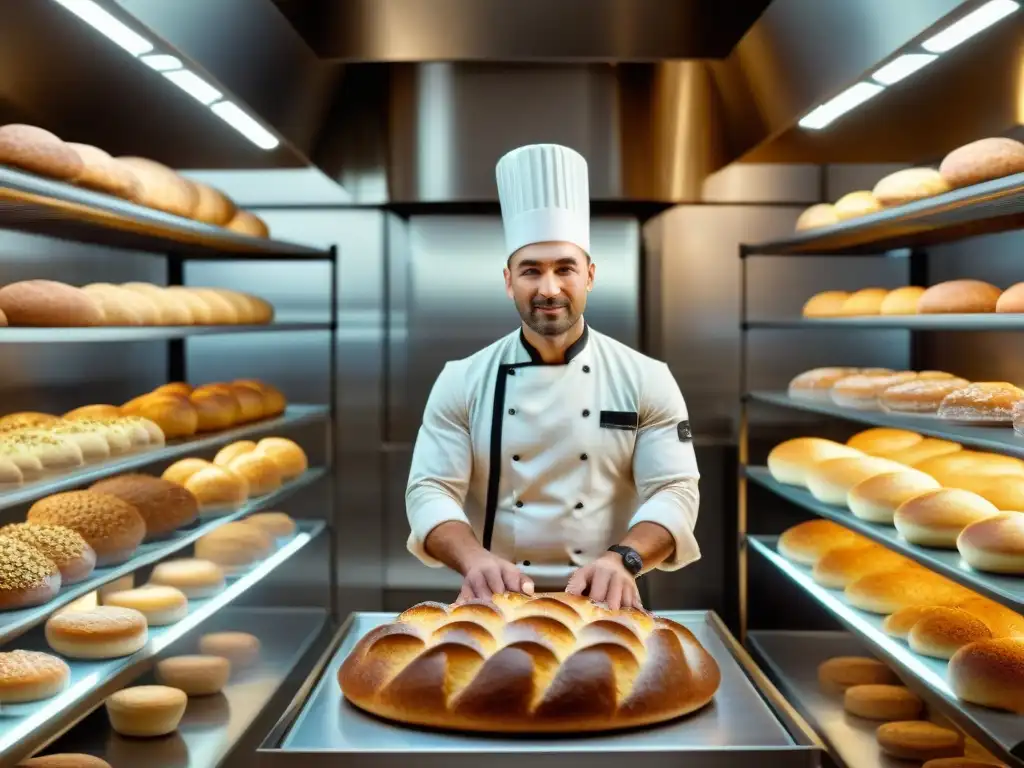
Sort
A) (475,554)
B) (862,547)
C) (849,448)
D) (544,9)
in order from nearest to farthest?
(475,554) < (862,547) < (849,448) < (544,9)

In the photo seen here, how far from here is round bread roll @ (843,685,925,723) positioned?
9.77 ft

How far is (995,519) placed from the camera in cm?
229

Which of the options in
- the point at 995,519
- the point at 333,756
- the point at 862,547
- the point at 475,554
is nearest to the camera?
the point at 333,756

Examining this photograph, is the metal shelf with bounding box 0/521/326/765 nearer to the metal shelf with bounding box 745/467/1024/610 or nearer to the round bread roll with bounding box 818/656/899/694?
the metal shelf with bounding box 745/467/1024/610

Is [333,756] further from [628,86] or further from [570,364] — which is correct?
[628,86]

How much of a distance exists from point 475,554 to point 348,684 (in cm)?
58

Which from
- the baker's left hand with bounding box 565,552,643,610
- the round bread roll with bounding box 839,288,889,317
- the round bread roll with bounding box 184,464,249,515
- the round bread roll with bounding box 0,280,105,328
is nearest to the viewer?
the baker's left hand with bounding box 565,552,643,610

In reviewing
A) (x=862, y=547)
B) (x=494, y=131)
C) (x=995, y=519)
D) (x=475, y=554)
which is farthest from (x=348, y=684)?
(x=494, y=131)

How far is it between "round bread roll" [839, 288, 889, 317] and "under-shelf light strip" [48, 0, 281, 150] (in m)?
1.86

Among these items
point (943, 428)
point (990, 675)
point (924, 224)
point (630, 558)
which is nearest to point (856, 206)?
point (924, 224)

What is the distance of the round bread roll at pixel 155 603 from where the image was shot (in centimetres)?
267

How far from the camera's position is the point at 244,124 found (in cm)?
323

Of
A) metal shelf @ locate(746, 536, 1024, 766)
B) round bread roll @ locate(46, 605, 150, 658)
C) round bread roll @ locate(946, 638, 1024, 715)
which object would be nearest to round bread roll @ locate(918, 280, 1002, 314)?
metal shelf @ locate(746, 536, 1024, 766)

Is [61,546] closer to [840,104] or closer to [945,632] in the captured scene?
[945,632]
